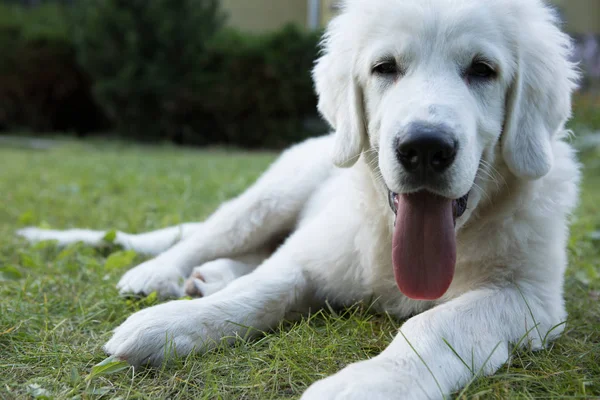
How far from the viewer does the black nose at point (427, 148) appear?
2.10 m

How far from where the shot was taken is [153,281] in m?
3.10

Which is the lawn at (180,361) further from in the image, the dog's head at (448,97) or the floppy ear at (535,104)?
the floppy ear at (535,104)

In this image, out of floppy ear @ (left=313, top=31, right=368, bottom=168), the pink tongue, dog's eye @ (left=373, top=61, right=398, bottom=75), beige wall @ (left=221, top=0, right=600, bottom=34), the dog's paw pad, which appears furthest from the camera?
beige wall @ (left=221, top=0, right=600, bottom=34)

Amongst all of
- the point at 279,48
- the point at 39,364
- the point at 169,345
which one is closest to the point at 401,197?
the point at 169,345

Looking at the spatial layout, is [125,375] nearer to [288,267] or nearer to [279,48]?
[288,267]

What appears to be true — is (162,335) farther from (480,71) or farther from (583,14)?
(583,14)

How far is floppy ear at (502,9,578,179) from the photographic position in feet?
8.00

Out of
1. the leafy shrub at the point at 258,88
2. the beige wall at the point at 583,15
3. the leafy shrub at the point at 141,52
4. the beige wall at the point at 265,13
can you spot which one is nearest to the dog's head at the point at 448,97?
the leafy shrub at the point at 258,88

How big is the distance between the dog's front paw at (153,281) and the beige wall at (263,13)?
1480 cm

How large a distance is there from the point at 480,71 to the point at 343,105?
24.9 inches

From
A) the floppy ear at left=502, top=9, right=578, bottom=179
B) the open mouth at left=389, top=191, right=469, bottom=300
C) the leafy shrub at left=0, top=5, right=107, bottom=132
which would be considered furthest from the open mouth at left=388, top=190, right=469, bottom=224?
the leafy shrub at left=0, top=5, right=107, bottom=132

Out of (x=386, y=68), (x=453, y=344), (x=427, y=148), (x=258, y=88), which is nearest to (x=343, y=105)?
(x=386, y=68)

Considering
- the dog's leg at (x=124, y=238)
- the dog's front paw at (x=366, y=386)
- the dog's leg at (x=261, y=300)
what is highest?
the dog's front paw at (x=366, y=386)

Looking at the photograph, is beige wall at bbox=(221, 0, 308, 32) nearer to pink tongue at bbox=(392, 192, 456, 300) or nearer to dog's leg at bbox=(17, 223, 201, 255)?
dog's leg at bbox=(17, 223, 201, 255)
